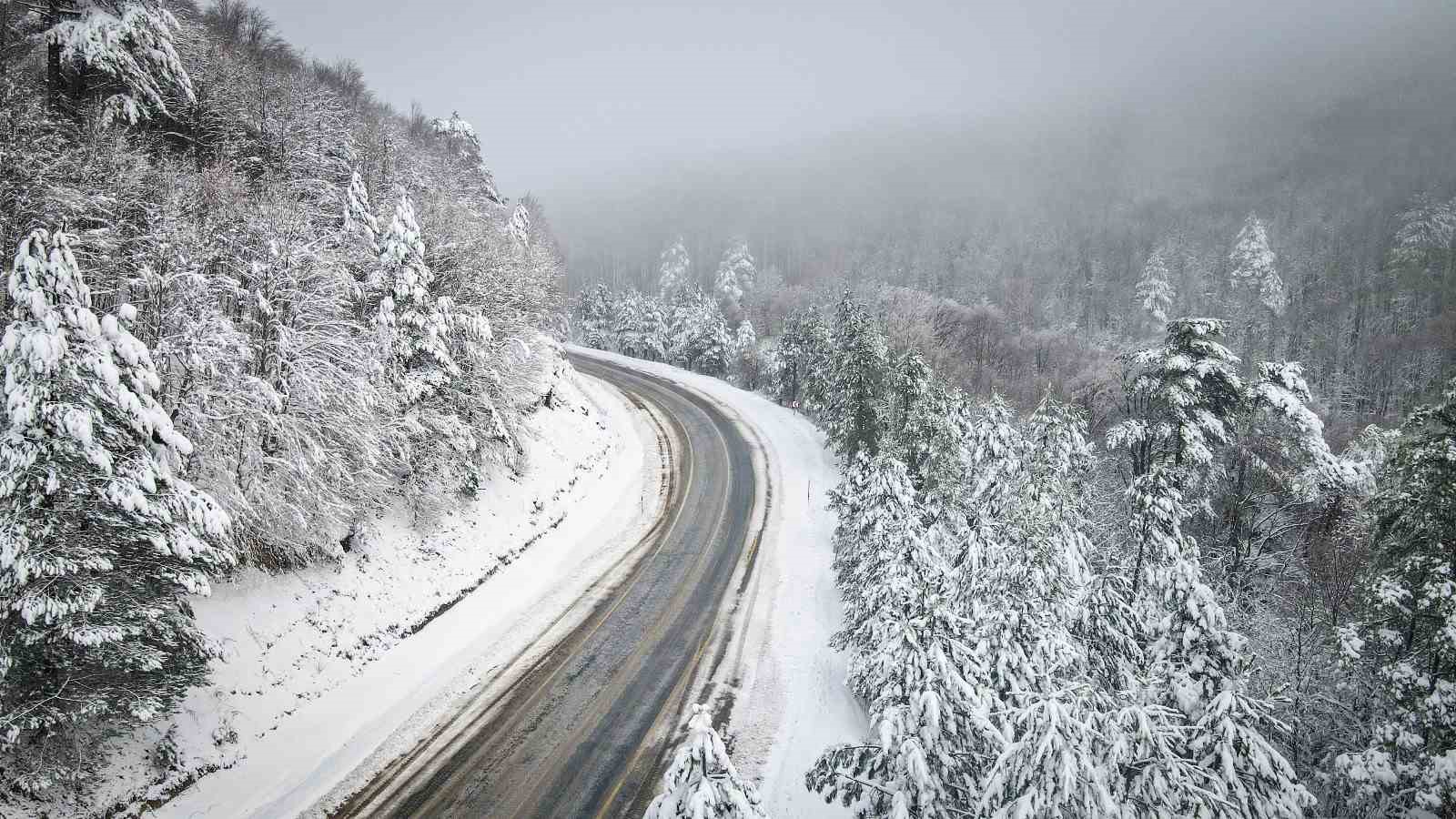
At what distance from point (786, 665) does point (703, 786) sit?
13008mm

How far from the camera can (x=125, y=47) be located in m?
14.4

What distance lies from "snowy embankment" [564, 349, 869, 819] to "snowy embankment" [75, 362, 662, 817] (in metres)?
5.66

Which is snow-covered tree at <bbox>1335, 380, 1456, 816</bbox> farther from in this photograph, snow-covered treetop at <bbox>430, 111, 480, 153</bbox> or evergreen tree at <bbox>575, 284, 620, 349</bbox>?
evergreen tree at <bbox>575, 284, 620, 349</bbox>

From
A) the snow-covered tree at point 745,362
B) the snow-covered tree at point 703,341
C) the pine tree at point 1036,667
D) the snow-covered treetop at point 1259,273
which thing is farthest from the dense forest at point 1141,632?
the snow-covered treetop at point 1259,273

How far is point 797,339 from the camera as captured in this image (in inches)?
1996

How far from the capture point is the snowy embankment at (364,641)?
37.6ft

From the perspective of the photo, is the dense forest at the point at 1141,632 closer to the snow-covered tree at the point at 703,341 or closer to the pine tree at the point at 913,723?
the pine tree at the point at 913,723

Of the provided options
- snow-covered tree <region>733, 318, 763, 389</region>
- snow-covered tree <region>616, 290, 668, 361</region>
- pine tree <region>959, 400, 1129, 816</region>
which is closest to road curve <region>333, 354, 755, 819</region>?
pine tree <region>959, 400, 1129, 816</region>

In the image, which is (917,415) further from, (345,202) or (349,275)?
(345,202)

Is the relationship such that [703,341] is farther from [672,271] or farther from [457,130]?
[672,271]

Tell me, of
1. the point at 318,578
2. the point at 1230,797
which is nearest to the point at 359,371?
the point at 318,578

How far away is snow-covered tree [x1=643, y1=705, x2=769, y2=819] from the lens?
5.10 meters

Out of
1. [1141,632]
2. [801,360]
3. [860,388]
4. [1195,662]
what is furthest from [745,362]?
[1195,662]

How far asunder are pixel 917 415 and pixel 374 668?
22.2m
